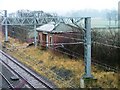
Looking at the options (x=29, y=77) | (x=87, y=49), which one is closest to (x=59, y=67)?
(x=29, y=77)

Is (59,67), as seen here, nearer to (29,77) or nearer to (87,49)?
(29,77)

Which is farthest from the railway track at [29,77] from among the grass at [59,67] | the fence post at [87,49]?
the fence post at [87,49]

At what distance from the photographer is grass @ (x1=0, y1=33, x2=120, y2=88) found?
1313 cm

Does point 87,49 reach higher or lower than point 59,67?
higher

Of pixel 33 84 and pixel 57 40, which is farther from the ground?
pixel 57 40

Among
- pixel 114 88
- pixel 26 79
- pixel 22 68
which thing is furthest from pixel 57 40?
pixel 114 88

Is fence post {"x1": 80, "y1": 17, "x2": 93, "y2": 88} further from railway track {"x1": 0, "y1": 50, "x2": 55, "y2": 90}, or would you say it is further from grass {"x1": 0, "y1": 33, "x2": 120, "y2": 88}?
railway track {"x1": 0, "y1": 50, "x2": 55, "y2": 90}

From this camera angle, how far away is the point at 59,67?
1725cm

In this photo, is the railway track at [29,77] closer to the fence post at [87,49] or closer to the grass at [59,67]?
the grass at [59,67]

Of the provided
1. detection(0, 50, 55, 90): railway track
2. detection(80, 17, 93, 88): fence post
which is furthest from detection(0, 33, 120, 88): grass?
detection(0, 50, 55, 90): railway track

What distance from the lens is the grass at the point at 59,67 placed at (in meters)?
13.1

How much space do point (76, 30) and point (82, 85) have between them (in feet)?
29.6

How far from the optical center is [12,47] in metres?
29.5

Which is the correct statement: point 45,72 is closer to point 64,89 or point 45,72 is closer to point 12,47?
point 64,89
